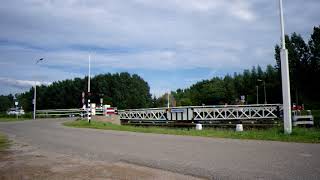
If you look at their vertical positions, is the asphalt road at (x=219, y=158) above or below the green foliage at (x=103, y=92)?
below

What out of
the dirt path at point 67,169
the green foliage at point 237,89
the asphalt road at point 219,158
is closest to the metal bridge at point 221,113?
the asphalt road at point 219,158

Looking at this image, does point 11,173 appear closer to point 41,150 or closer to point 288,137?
point 41,150

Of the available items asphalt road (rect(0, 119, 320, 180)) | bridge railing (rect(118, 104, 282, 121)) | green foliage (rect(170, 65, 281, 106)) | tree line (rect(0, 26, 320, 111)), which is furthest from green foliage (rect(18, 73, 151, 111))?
asphalt road (rect(0, 119, 320, 180))

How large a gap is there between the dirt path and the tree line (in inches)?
2661

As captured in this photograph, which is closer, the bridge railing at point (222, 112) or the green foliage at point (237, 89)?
the bridge railing at point (222, 112)

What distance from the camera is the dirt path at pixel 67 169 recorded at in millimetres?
8219

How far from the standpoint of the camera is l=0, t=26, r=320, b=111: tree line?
2916 inches

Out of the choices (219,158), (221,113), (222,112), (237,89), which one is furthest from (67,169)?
(237,89)

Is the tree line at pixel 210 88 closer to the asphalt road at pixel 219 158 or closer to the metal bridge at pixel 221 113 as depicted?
the metal bridge at pixel 221 113

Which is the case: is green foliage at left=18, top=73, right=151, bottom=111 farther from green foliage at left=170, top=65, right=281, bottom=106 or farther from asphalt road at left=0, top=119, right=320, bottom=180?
asphalt road at left=0, top=119, right=320, bottom=180

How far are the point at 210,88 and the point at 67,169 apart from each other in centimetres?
10573

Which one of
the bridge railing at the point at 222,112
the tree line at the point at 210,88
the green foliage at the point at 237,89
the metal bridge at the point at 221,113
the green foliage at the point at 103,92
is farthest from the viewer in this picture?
the green foliage at the point at 103,92

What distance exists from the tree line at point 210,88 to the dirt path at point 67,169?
67598 mm

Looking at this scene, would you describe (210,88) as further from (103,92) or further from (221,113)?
(221,113)
